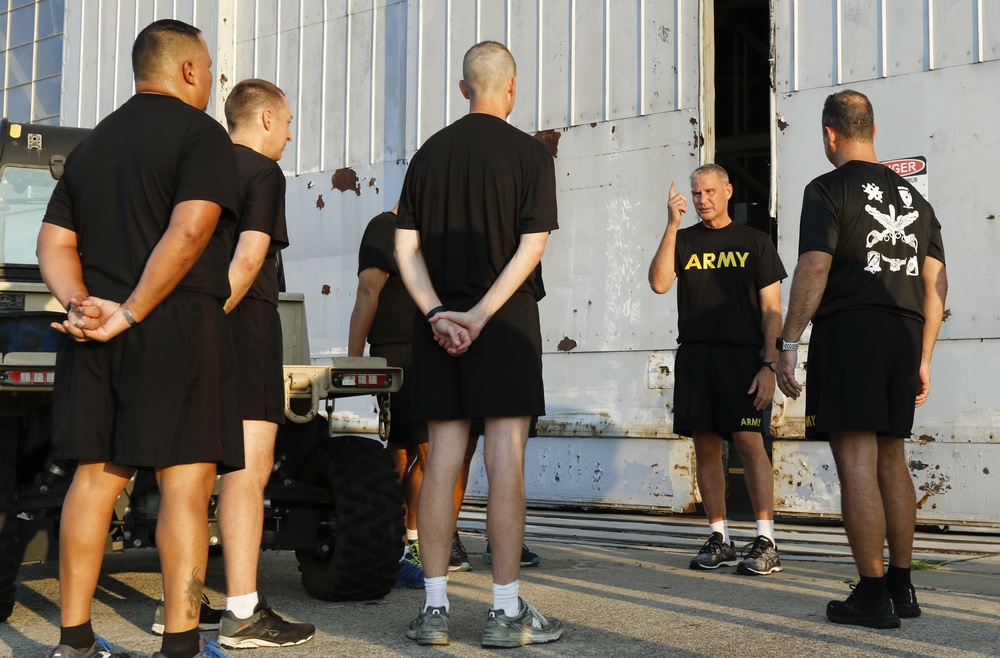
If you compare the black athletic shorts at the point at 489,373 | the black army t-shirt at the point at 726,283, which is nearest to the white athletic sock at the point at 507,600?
the black athletic shorts at the point at 489,373

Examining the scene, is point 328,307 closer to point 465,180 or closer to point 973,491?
point 973,491

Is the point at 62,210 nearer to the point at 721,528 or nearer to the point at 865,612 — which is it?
the point at 865,612

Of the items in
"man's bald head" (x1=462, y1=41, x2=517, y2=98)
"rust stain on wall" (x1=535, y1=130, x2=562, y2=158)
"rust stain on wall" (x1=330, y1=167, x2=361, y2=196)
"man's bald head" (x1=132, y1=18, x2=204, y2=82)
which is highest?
"rust stain on wall" (x1=535, y1=130, x2=562, y2=158)

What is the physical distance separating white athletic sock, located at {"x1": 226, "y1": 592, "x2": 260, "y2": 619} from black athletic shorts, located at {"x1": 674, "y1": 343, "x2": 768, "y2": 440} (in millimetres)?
2717

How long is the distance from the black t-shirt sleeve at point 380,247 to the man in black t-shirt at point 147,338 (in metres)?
2.02

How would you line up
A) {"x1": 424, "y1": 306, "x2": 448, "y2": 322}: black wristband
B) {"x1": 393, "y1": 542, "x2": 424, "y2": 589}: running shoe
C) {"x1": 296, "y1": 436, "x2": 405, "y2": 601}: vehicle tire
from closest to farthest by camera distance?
1. {"x1": 424, "y1": 306, "x2": 448, "y2": 322}: black wristband
2. {"x1": 296, "y1": 436, "x2": 405, "y2": 601}: vehicle tire
3. {"x1": 393, "y1": 542, "x2": 424, "y2": 589}: running shoe

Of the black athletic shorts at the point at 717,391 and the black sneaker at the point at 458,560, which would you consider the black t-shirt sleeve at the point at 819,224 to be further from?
the black sneaker at the point at 458,560

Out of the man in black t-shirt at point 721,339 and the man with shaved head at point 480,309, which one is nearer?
the man with shaved head at point 480,309

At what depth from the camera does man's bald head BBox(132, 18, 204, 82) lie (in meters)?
3.30

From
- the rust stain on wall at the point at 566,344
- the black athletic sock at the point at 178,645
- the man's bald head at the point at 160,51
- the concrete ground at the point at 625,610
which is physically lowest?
the concrete ground at the point at 625,610

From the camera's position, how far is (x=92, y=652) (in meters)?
3.13

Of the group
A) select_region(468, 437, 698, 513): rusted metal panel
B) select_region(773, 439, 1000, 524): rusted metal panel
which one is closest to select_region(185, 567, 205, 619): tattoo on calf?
select_region(773, 439, 1000, 524): rusted metal panel

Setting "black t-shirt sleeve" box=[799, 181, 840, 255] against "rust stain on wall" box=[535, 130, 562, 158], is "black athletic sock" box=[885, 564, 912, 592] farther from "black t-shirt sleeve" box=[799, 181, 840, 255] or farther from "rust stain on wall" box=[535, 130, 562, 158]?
"rust stain on wall" box=[535, 130, 562, 158]

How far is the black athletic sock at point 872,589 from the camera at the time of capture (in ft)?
12.8
